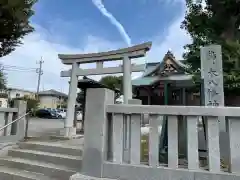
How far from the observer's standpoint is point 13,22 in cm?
675

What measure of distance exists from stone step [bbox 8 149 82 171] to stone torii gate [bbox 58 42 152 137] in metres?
2.58

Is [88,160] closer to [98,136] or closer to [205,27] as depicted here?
[98,136]

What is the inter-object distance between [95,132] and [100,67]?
17.6 ft

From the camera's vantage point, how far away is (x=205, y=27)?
7422 millimetres

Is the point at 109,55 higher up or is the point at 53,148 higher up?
the point at 109,55

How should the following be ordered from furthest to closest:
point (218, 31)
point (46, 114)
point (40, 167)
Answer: point (46, 114) < point (218, 31) < point (40, 167)

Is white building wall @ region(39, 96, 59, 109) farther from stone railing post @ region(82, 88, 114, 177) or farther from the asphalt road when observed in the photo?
stone railing post @ region(82, 88, 114, 177)

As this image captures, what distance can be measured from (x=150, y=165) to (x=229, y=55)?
18.3 ft

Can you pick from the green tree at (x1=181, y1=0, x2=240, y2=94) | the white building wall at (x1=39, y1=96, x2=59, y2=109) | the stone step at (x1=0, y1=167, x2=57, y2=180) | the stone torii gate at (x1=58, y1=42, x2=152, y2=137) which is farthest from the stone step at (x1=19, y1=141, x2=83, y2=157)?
the white building wall at (x1=39, y1=96, x2=59, y2=109)

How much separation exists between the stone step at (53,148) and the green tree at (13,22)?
355cm

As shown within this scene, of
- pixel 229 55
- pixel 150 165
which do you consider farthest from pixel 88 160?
pixel 229 55

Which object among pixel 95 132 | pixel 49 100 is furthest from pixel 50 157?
pixel 49 100

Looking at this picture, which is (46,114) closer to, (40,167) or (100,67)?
(100,67)

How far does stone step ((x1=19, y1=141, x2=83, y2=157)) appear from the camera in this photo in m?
4.66
